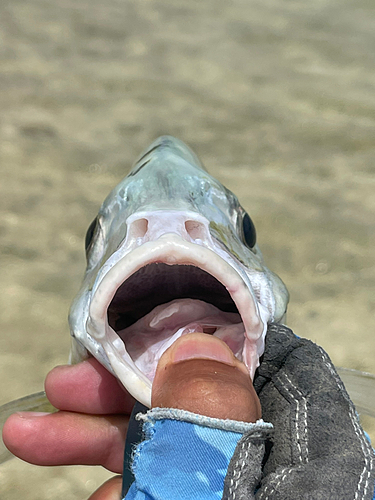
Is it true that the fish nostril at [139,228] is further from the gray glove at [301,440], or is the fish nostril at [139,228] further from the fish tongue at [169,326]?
the gray glove at [301,440]

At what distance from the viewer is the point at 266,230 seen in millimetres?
2674

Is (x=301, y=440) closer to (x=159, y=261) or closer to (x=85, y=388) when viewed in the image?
(x=159, y=261)

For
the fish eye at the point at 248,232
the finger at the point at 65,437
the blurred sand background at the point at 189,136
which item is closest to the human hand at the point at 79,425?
the finger at the point at 65,437

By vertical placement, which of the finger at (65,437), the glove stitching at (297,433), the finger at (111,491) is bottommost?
the finger at (111,491)

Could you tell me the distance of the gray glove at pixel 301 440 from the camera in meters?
0.76

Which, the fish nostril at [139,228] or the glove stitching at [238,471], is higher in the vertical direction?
the fish nostril at [139,228]

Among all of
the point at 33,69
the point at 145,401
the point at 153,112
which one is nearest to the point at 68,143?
the point at 153,112

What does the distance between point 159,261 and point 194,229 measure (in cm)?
13

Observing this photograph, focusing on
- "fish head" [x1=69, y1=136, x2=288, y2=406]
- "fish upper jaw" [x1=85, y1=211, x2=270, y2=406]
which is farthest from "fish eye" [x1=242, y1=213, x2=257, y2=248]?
"fish upper jaw" [x1=85, y1=211, x2=270, y2=406]

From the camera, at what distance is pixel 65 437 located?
1169mm

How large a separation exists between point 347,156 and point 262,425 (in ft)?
8.59

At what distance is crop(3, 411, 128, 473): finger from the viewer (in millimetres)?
1143

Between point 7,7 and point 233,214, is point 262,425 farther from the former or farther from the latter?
point 7,7

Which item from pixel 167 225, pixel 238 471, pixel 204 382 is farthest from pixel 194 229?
pixel 238 471
